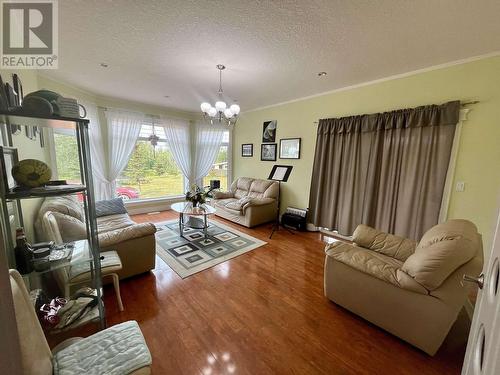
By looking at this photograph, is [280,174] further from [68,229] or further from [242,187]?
[68,229]

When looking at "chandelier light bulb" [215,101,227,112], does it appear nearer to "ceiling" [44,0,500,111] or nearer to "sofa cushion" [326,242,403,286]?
"ceiling" [44,0,500,111]

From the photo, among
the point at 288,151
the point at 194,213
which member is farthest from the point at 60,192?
the point at 288,151

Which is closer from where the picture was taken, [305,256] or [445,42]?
[445,42]

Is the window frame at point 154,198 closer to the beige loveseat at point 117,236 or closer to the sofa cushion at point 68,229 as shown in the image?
the beige loveseat at point 117,236

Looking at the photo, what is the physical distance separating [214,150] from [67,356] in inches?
197

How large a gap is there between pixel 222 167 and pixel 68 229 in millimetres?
4313

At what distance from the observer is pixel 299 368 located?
1430 millimetres

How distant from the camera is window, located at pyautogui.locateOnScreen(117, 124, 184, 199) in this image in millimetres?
4789

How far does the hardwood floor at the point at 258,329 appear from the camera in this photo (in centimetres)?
146

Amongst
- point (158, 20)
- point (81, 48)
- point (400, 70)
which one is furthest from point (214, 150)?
point (400, 70)

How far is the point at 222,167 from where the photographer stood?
19.6 feet

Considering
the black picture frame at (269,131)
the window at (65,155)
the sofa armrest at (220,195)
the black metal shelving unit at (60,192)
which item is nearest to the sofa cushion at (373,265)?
the black metal shelving unit at (60,192)

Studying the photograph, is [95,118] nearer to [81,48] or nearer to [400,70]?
[81,48]

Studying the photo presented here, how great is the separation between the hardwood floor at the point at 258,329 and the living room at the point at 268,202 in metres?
0.01
